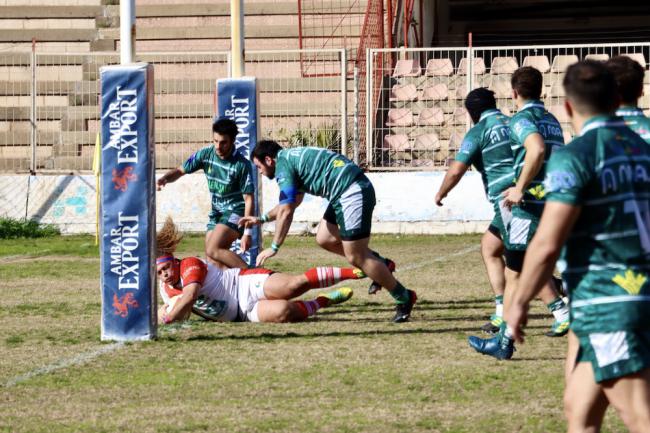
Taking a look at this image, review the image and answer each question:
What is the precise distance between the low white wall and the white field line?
11.6m

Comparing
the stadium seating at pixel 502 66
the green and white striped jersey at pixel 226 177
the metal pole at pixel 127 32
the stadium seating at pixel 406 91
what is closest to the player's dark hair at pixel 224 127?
the green and white striped jersey at pixel 226 177

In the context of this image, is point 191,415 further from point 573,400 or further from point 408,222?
point 408,222

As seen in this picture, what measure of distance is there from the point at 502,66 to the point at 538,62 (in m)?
0.63

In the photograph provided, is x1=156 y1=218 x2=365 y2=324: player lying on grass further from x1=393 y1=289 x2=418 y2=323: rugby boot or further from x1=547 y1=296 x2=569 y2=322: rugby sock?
x1=547 y1=296 x2=569 y2=322: rugby sock

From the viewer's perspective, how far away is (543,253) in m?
4.62

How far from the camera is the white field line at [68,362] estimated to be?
8.15 meters

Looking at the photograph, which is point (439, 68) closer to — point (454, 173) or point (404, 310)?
point (404, 310)

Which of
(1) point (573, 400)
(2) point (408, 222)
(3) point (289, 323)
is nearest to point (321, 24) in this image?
(2) point (408, 222)

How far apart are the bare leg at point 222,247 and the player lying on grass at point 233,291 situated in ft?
4.68

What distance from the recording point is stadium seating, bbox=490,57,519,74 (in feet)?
70.2

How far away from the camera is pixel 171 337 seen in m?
9.92

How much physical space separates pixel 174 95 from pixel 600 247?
743 inches

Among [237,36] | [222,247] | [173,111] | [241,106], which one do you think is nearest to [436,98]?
[173,111]

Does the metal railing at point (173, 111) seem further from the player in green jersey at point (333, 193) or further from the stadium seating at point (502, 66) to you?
the player in green jersey at point (333, 193)
